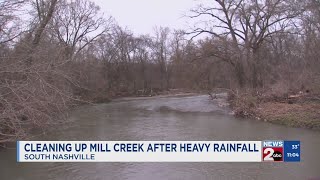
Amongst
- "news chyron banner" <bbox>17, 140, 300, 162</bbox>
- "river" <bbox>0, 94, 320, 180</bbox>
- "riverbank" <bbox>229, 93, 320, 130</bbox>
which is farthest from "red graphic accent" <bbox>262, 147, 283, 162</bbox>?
"riverbank" <bbox>229, 93, 320, 130</bbox>

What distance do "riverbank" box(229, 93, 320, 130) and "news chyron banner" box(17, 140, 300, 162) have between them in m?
9.18

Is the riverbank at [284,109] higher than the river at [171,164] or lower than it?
higher

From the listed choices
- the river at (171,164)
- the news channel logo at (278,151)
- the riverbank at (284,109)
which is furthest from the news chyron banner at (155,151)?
the riverbank at (284,109)

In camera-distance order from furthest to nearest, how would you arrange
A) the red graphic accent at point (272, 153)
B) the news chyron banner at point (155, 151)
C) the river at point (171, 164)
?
the river at point (171, 164), the news chyron banner at point (155, 151), the red graphic accent at point (272, 153)

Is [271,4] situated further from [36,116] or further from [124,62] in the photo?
[124,62]

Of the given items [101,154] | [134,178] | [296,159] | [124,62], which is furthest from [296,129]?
[124,62]

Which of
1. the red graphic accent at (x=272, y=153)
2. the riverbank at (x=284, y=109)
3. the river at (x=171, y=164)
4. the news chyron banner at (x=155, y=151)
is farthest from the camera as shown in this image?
the riverbank at (x=284, y=109)

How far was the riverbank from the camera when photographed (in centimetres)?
1897

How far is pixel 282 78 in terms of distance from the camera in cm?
2922

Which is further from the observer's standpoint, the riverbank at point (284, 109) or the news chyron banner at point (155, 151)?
the riverbank at point (284, 109)

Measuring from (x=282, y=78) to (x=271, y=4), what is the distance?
7543mm

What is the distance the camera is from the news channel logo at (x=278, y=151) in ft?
30.7

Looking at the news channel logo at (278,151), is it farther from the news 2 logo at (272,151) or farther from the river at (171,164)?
the river at (171,164)

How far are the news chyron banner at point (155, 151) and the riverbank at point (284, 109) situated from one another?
9.18m
